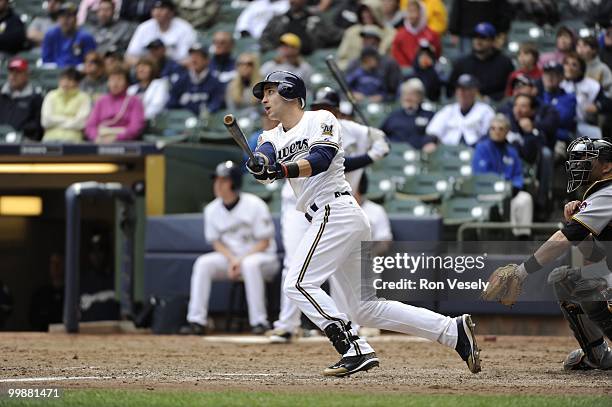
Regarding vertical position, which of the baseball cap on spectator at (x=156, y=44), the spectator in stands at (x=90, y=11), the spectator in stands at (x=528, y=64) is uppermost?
the spectator in stands at (x=90, y=11)

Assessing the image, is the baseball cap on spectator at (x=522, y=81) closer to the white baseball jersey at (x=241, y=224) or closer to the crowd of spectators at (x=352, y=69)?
the crowd of spectators at (x=352, y=69)

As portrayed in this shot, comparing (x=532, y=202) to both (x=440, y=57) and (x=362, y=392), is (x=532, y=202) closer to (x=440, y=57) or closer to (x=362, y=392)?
(x=440, y=57)

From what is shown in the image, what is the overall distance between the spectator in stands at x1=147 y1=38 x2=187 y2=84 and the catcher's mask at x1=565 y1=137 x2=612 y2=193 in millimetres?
8195

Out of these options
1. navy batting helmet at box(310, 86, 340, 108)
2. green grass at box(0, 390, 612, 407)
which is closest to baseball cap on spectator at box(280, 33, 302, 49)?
navy batting helmet at box(310, 86, 340, 108)

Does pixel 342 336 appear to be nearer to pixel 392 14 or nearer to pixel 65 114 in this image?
pixel 65 114

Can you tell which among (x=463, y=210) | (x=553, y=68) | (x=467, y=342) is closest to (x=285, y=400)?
(x=467, y=342)

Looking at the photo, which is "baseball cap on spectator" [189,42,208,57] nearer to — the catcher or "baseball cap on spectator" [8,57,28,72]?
"baseball cap on spectator" [8,57,28,72]

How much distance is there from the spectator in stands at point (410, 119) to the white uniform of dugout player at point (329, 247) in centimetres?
593

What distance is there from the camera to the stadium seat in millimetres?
12016

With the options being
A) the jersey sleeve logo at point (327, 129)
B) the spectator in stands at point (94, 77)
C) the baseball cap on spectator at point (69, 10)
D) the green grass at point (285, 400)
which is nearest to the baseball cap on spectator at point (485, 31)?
the spectator in stands at point (94, 77)

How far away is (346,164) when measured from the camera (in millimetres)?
8766

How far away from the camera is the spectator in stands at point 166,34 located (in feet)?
48.9

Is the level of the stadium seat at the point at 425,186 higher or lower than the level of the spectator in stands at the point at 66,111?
lower

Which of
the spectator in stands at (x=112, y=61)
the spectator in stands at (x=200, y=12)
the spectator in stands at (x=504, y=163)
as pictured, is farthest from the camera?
the spectator in stands at (x=200, y=12)
